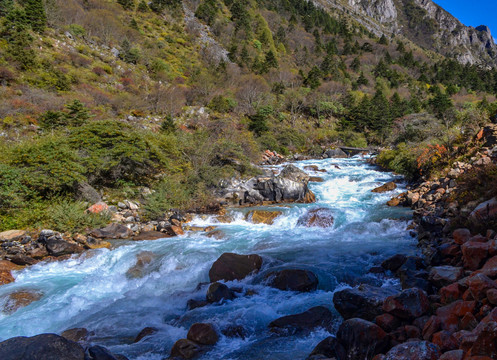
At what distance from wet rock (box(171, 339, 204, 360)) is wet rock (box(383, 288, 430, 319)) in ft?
9.49

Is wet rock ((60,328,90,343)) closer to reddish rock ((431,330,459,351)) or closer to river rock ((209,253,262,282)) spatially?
river rock ((209,253,262,282))

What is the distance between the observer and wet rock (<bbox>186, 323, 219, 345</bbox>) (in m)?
4.45

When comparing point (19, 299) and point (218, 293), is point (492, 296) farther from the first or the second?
point (19, 299)

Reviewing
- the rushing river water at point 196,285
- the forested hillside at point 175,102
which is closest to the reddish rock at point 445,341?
the rushing river water at point 196,285

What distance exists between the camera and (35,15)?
27.7m

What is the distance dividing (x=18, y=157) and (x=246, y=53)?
143ft

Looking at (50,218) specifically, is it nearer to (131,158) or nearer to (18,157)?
(18,157)

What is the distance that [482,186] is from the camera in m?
7.49

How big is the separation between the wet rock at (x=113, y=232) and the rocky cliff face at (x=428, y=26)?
132 meters

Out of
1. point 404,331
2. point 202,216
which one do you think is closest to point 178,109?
point 202,216

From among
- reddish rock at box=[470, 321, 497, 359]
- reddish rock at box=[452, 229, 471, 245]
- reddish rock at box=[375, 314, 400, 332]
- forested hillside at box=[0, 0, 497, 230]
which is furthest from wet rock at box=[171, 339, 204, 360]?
forested hillside at box=[0, 0, 497, 230]

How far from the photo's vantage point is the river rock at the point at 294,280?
5.93 metres

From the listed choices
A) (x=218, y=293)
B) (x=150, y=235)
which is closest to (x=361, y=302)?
(x=218, y=293)

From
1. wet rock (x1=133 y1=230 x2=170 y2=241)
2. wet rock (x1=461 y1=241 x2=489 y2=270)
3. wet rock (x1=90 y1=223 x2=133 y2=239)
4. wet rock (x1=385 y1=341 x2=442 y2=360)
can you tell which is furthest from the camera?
wet rock (x1=133 y1=230 x2=170 y2=241)
